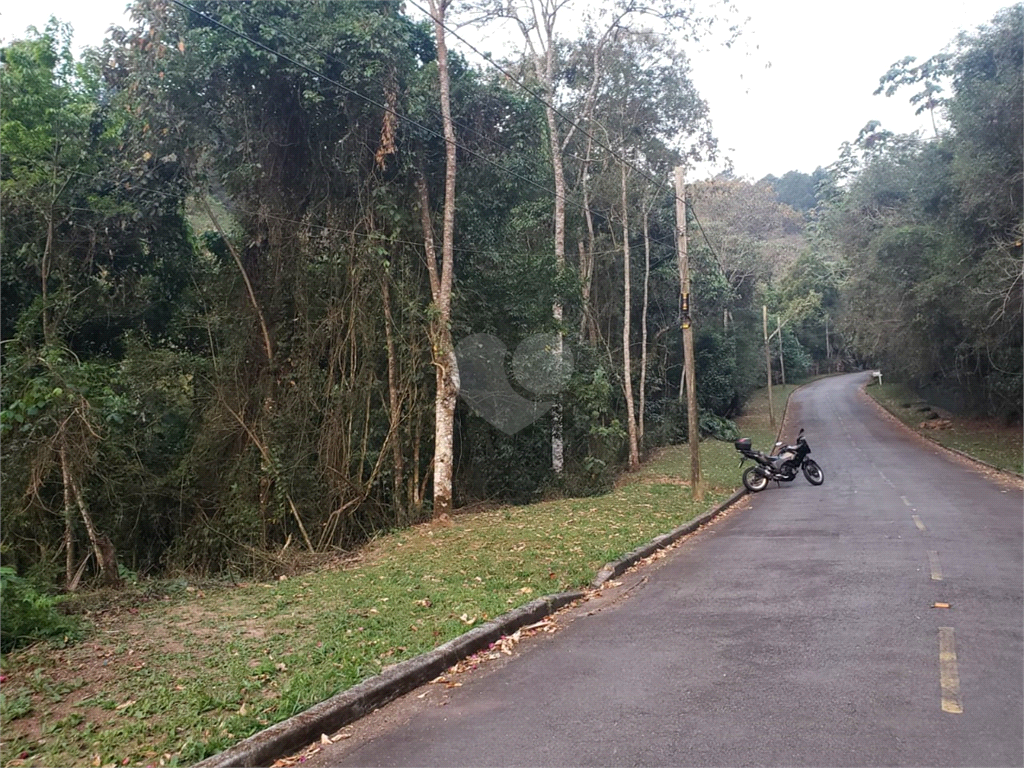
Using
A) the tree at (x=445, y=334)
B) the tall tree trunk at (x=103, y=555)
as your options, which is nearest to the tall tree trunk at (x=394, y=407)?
the tree at (x=445, y=334)

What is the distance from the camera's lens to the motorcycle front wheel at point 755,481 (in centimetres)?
1930

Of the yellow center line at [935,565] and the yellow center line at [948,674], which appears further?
the yellow center line at [935,565]

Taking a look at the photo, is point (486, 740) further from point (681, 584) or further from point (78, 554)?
point (78, 554)

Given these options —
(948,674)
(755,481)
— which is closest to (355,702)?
(948,674)

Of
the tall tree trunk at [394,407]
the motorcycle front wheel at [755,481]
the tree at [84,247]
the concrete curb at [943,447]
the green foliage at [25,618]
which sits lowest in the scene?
the concrete curb at [943,447]

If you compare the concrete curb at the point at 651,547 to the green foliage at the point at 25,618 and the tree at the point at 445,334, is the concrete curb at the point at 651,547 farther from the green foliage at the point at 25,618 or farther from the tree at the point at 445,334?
the green foliage at the point at 25,618

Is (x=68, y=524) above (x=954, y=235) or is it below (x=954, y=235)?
below

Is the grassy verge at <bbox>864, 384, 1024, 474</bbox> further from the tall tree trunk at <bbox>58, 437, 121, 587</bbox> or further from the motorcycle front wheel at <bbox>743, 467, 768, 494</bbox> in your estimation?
the tall tree trunk at <bbox>58, 437, 121, 587</bbox>

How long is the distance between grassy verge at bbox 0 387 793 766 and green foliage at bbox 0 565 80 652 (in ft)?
0.68

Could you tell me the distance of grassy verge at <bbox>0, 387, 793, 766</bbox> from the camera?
4.76 m

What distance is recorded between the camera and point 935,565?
9.08 metres

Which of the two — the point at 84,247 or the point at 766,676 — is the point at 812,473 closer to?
the point at 766,676

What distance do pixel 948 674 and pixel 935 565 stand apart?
4202 millimetres

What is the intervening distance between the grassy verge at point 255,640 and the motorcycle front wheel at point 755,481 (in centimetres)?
719
